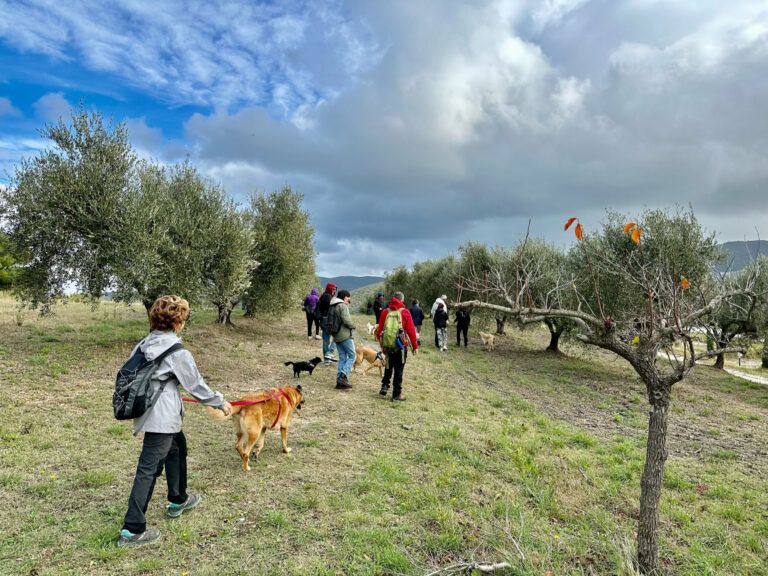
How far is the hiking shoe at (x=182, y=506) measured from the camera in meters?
4.80

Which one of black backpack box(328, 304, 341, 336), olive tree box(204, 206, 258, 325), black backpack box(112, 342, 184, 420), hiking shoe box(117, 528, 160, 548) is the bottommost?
hiking shoe box(117, 528, 160, 548)

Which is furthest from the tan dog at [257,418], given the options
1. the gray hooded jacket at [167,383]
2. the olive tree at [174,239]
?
the olive tree at [174,239]

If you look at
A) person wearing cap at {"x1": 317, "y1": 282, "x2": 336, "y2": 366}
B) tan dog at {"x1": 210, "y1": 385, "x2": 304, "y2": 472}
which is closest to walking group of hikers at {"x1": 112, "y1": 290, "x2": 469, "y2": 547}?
tan dog at {"x1": 210, "y1": 385, "x2": 304, "y2": 472}

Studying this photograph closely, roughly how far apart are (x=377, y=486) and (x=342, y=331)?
→ 5567mm

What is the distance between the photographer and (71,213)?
1212cm

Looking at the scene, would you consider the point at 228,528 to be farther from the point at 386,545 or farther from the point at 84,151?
the point at 84,151

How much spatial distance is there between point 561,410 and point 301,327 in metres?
16.6

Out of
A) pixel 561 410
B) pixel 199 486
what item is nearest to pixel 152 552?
pixel 199 486

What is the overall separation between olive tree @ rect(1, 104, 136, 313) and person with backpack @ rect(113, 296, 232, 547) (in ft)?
30.7

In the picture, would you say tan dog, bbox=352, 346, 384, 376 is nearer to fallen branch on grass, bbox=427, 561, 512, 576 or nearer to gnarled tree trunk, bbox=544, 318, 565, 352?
fallen branch on grass, bbox=427, 561, 512, 576

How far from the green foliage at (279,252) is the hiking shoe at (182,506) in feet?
51.3

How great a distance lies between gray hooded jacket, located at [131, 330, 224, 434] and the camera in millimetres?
4250

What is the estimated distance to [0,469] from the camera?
5.59m

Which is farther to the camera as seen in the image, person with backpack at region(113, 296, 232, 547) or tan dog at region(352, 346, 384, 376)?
tan dog at region(352, 346, 384, 376)
